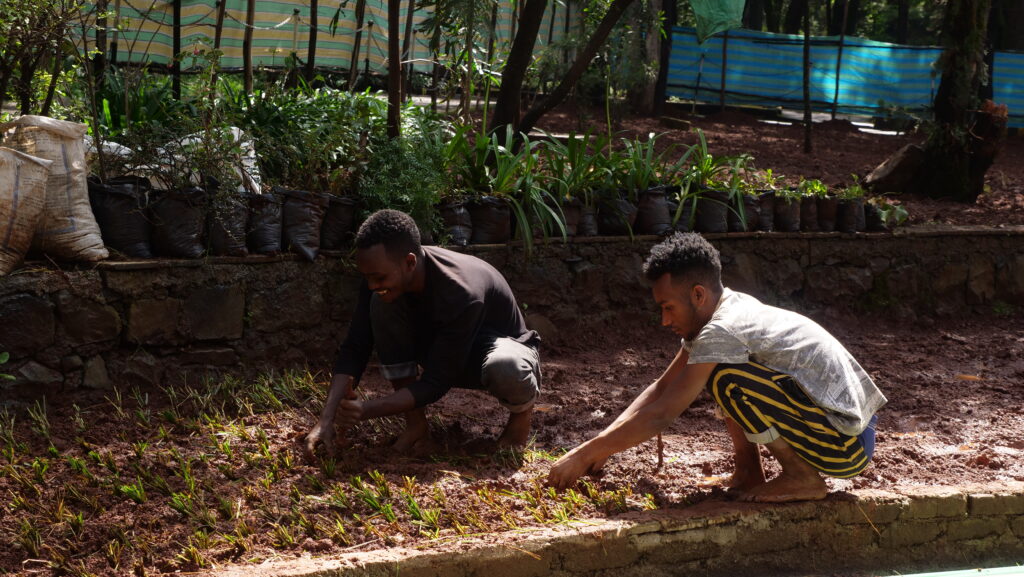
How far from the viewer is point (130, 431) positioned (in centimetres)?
412

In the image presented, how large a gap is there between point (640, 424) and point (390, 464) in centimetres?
112

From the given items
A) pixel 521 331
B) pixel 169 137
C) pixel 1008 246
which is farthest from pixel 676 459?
pixel 1008 246

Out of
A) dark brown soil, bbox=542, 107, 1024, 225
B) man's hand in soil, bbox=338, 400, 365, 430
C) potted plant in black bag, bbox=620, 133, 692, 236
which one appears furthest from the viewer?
dark brown soil, bbox=542, 107, 1024, 225

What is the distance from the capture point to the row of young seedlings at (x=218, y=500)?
3.13 meters

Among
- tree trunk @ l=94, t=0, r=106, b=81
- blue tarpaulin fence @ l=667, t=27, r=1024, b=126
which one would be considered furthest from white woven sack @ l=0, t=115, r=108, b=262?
blue tarpaulin fence @ l=667, t=27, r=1024, b=126

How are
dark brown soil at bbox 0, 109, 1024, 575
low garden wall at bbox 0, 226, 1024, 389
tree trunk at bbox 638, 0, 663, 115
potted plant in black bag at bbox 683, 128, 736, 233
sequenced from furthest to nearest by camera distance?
1. tree trunk at bbox 638, 0, 663, 115
2. potted plant in black bag at bbox 683, 128, 736, 233
3. low garden wall at bbox 0, 226, 1024, 389
4. dark brown soil at bbox 0, 109, 1024, 575

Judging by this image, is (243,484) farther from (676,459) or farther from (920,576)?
(920,576)

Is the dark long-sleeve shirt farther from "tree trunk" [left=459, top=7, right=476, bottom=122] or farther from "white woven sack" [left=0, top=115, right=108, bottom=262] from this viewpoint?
"tree trunk" [left=459, top=7, right=476, bottom=122]

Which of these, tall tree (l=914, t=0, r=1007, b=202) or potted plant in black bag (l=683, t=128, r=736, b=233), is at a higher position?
tall tree (l=914, t=0, r=1007, b=202)

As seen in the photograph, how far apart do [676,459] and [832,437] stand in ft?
3.10

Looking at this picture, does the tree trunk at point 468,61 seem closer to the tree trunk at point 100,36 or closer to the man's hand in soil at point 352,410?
the tree trunk at point 100,36

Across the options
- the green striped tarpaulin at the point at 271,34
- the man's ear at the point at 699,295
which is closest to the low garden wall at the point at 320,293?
the man's ear at the point at 699,295

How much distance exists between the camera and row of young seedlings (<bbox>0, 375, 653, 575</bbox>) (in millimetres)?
3133

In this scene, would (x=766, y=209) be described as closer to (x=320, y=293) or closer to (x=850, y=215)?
(x=850, y=215)
